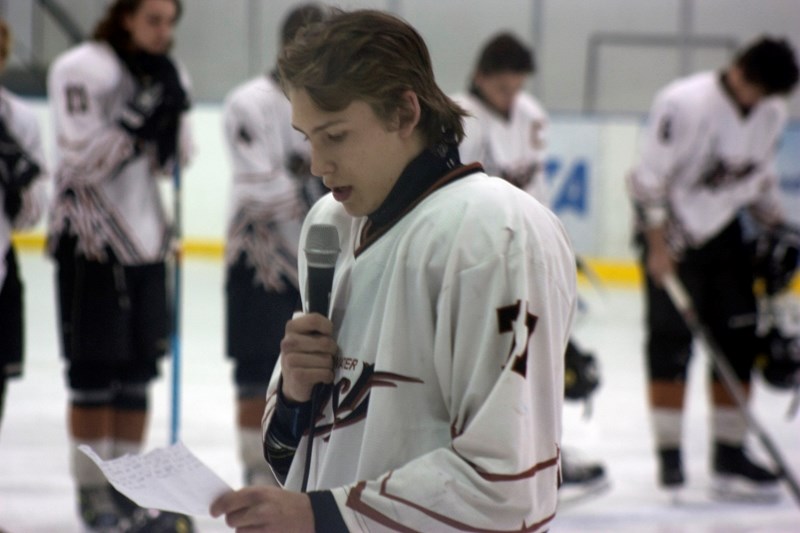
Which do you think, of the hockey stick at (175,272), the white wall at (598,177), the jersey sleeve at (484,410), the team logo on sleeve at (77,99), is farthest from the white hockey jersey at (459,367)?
the white wall at (598,177)

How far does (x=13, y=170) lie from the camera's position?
8.86 feet

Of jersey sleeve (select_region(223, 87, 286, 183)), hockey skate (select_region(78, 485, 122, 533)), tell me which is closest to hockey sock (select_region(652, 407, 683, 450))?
jersey sleeve (select_region(223, 87, 286, 183))

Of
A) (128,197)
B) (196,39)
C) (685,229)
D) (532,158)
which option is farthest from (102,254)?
(196,39)

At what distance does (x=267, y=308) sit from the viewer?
2.90 m

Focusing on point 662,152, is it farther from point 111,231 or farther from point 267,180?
point 111,231

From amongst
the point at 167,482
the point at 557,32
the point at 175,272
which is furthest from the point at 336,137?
the point at 557,32

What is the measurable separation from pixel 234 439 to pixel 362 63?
Result: 2773 millimetres

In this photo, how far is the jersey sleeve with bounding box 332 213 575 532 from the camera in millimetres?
898

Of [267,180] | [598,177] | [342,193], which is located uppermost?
[342,193]

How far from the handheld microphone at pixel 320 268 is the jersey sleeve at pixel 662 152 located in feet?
8.27

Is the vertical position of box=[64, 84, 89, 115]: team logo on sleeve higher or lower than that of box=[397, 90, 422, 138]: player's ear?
lower

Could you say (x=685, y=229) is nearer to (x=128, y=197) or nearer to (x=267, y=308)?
(x=267, y=308)

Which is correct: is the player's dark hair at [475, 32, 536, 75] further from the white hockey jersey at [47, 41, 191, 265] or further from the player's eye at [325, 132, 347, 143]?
the player's eye at [325, 132, 347, 143]

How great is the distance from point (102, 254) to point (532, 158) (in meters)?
1.20
